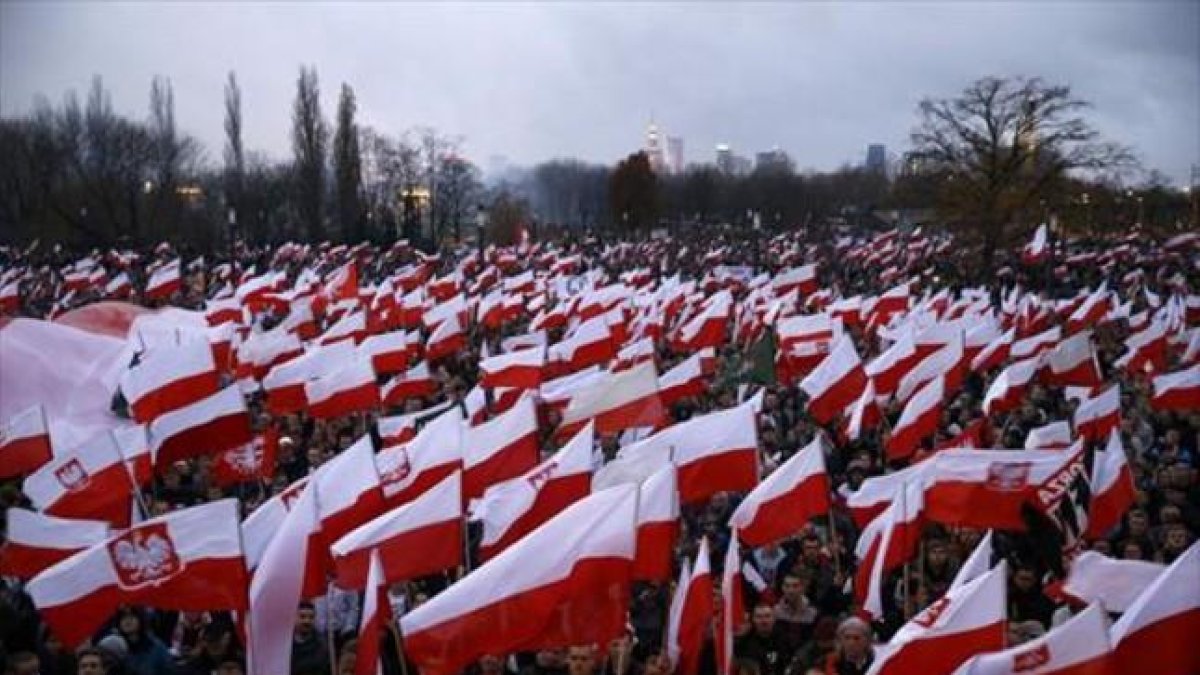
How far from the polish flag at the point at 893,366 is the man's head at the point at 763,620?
741cm

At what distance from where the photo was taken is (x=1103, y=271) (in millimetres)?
49219

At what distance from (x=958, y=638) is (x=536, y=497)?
157 inches

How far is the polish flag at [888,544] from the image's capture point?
974cm

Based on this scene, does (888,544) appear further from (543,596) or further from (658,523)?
(543,596)

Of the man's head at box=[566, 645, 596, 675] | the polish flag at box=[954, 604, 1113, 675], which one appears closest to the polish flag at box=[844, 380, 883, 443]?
the man's head at box=[566, 645, 596, 675]

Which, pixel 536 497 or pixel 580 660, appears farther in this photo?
pixel 536 497

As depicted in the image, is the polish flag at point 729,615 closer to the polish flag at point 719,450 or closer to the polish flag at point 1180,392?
the polish flag at point 719,450

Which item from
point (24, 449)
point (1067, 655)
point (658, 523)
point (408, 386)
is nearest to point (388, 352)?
point (408, 386)

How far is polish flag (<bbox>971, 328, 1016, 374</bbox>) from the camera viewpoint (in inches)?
748

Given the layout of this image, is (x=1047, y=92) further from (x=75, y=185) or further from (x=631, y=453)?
(x=631, y=453)

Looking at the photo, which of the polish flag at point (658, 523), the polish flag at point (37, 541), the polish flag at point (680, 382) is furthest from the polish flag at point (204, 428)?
the polish flag at point (658, 523)

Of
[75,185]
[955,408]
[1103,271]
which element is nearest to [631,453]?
[955,408]

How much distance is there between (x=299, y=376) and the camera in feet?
56.3

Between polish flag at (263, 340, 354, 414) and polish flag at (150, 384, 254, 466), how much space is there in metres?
3.77
